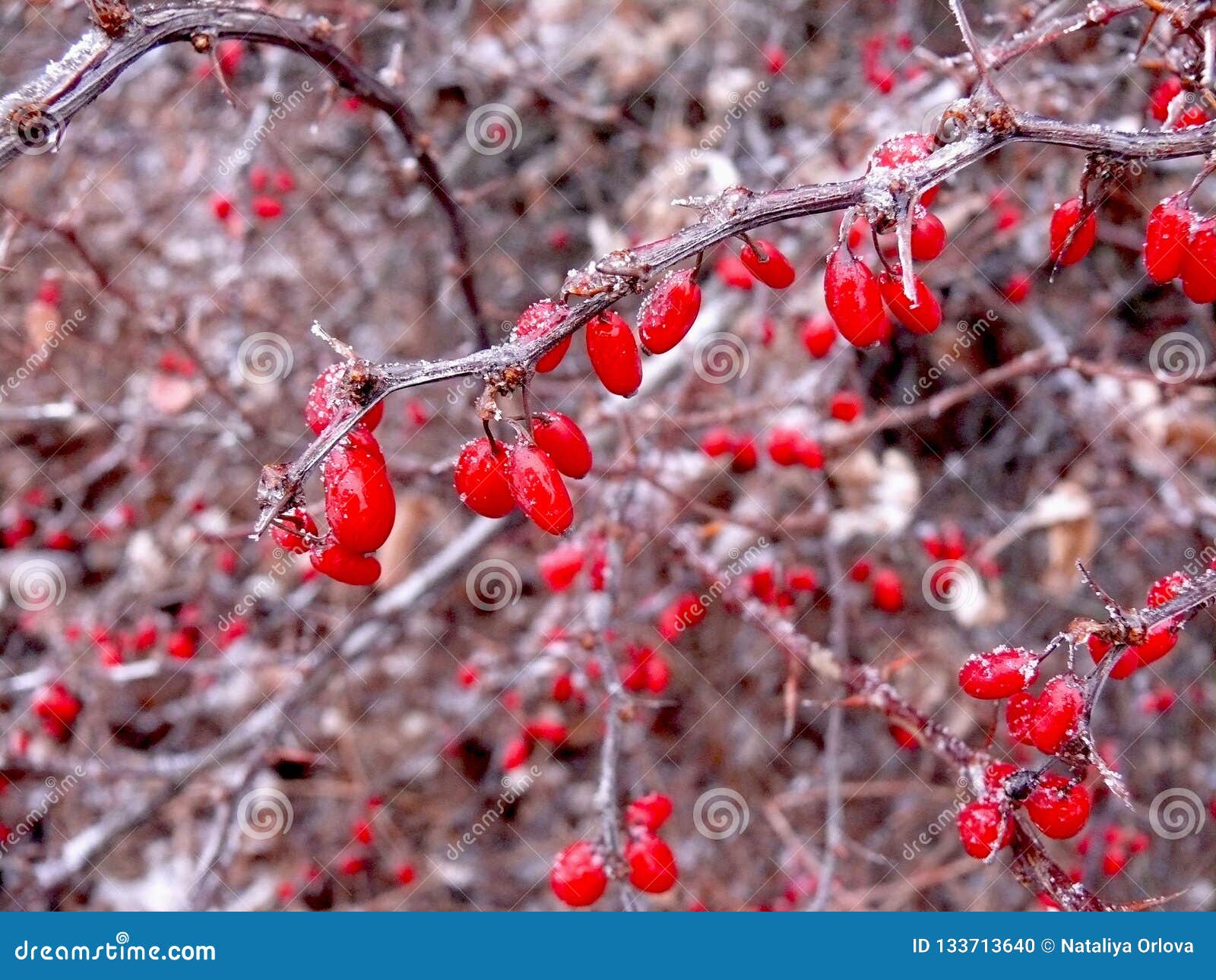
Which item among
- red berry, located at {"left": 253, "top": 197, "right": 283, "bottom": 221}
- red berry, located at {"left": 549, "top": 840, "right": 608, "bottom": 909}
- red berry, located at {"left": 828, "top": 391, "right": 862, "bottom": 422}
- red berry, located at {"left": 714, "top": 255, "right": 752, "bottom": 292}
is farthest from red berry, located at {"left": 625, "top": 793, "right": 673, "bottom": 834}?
red berry, located at {"left": 253, "top": 197, "right": 283, "bottom": 221}

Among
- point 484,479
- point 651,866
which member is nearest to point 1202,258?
point 484,479

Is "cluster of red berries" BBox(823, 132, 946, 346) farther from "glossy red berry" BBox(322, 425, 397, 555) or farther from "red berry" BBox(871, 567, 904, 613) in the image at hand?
"red berry" BBox(871, 567, 904, 613)

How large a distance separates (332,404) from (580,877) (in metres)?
1.16

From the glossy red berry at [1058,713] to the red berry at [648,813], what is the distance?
0.98m

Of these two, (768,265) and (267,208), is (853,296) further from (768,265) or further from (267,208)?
(267,208)

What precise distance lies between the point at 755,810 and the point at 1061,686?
2971 millimetres

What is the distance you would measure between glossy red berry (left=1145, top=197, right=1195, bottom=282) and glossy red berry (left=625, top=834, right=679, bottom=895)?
1442 mm

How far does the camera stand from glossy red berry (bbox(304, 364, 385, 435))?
4.05 ft

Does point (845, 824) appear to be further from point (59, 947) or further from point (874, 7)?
point (874, 7)

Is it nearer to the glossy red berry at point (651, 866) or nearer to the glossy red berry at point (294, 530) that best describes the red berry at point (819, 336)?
the glossy red berry at point (651, 866)

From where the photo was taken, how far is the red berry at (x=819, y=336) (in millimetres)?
3354

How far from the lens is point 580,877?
1.89 metres

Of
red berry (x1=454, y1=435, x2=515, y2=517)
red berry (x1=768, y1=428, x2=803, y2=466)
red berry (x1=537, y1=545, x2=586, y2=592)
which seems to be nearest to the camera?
red berry (x1=454, y1=435, x2=515, y2=517)

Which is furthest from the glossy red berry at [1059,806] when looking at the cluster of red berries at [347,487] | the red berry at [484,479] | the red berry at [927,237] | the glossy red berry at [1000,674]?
the cluster of red berries at [347,487]
